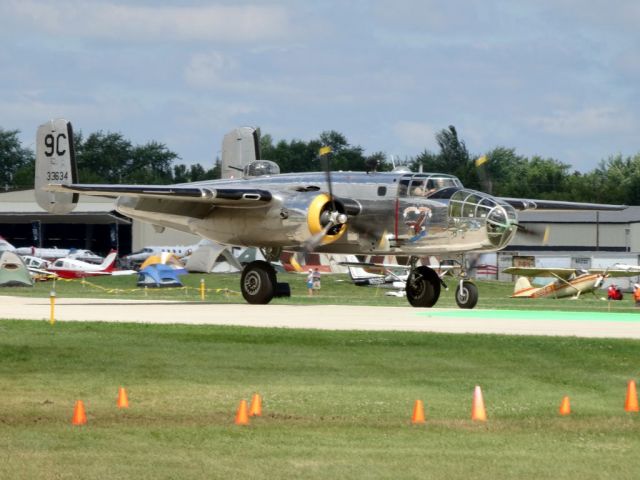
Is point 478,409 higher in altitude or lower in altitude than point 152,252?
higher

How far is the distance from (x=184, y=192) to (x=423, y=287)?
28.2 ft

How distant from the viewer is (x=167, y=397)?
19688mm

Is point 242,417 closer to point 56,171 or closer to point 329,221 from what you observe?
point 329,221

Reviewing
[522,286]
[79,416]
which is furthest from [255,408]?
[522,286]

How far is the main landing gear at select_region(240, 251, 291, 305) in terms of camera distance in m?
40.1

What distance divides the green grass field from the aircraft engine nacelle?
815cm

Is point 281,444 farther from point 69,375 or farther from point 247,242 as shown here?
point 247,242

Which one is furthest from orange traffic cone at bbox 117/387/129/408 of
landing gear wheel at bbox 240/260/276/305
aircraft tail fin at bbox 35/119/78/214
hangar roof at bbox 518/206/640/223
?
hangar roof at bbox 518/206/640/223

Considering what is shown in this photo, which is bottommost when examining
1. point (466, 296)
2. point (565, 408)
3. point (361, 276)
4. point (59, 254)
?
point (361, 276)

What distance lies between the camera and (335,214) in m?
36.8

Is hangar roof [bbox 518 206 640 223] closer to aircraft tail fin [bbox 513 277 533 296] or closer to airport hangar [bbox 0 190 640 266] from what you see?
airport hangar [bbox 0 190 640 266]

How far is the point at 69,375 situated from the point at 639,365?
36.0 ft

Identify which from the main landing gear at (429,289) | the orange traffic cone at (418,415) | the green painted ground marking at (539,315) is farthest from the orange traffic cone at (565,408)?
the main landing gear at (429,289)

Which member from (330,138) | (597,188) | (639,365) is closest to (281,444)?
(639,365)
